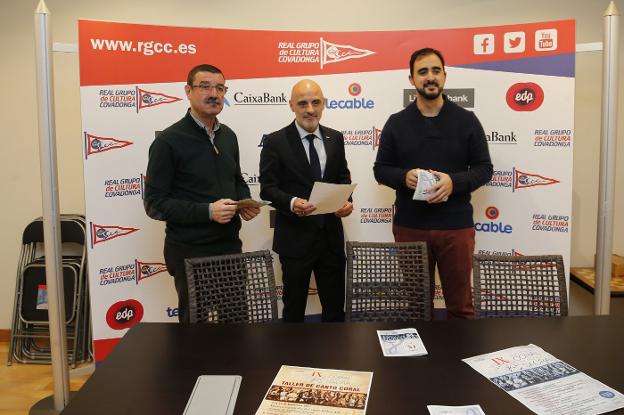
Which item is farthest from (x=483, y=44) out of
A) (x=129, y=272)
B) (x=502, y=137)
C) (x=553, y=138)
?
(x=129, y=272)

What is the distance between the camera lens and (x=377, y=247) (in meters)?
2.25

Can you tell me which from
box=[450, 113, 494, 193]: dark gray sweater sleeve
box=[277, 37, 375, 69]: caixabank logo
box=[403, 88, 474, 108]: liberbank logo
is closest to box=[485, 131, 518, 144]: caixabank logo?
box=[403, 88, 474, 108]: liberbank logo

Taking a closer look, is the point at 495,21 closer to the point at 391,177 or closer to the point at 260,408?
the point at 391,177

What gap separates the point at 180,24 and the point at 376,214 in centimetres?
198

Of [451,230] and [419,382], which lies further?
[451,230]

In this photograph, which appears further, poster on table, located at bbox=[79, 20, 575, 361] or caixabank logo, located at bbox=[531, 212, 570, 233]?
caixabank logo, located at bbox=[531, 212, 570, 233]

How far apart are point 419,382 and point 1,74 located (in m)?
3.70

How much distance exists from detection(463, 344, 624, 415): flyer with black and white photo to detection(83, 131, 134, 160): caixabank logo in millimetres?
2347

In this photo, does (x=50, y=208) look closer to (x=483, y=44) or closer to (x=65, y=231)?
(x=65, y=231)

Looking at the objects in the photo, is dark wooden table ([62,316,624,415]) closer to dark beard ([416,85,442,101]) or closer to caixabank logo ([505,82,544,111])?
dark beard ([416,85,442,101])

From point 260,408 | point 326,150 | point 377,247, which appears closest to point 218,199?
point 326,150

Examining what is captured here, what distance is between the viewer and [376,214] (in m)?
3.41

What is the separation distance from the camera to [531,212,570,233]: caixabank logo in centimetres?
325

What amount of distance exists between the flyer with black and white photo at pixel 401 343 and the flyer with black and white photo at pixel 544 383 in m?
0.15
